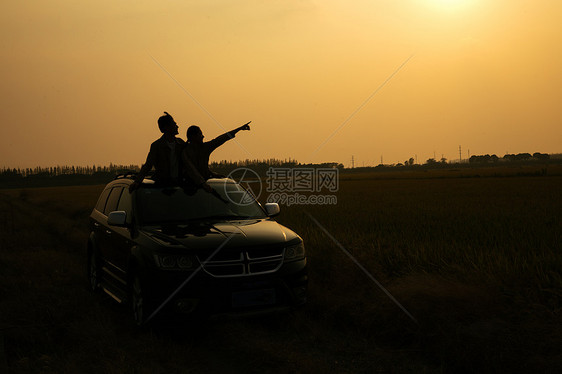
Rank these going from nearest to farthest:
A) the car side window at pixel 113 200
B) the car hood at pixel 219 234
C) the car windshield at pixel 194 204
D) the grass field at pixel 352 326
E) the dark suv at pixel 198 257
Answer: the grass field at pixel 352 326, the dark suv at pixel 198 257, the car hood at pixel 219 234, the car windshield at pixel 194 204, the car side window at pixel 113 200

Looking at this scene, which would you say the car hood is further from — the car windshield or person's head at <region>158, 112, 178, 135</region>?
person's head at <region>158, 112, 178, 135</region>

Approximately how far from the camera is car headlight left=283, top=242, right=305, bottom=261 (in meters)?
5.82

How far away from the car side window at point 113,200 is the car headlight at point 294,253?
2.92 m

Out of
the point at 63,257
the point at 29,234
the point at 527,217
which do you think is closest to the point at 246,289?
the point at 63,257

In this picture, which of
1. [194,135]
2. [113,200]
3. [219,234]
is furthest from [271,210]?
[113,200]

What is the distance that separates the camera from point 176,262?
5.43 meters

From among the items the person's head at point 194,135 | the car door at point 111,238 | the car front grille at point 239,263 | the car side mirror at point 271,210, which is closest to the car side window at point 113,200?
the car door at point 111,238

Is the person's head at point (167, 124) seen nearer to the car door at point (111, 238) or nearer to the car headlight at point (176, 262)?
the car door at point (111, 238)

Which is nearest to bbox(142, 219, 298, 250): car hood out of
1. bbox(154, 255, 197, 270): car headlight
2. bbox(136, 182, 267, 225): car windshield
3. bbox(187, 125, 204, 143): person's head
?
bbox(154, 255, 197, 270): car headlight

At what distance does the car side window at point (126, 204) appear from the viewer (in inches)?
259

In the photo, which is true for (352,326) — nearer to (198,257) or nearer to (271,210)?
(271,210)

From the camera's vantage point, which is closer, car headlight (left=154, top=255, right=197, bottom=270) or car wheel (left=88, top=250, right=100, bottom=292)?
car headlight (left=154, top=255, right=197, bottom=270)

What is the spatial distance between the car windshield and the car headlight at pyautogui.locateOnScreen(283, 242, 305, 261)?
3.34ft

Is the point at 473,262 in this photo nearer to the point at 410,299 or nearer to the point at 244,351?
the point at 410,299
